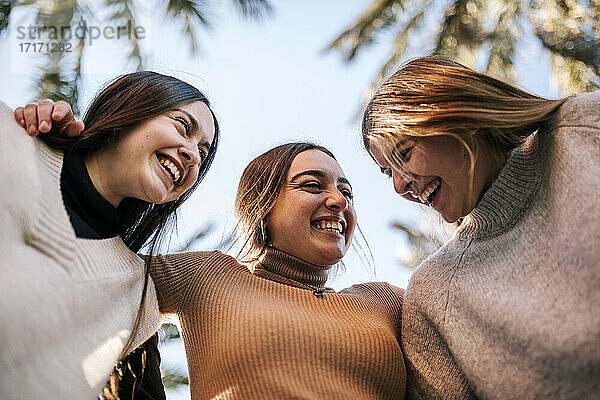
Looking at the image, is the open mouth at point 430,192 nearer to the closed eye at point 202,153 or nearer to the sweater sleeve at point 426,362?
the sweater sleeve at point 426,362

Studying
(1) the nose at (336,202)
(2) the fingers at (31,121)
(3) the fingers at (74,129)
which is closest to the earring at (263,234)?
(1) the nose at (336,202)

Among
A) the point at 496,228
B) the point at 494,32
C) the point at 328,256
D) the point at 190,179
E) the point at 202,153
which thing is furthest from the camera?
the point at 494,32

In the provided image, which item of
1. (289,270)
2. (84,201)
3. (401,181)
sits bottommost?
(289,270)

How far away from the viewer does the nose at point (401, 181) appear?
1.88 meters

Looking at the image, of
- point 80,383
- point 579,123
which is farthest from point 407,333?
point 80,383

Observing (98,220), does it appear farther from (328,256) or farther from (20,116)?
(328,256)

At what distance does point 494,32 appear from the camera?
3260 mm

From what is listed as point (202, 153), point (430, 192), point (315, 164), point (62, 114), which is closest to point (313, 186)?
point (315, 164)

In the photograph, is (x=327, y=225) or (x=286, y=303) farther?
(x=327, y=225)

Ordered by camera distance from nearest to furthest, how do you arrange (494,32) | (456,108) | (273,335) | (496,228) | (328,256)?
(456,108) < (496,228) < (273,335) < (328,256) < (494,32)

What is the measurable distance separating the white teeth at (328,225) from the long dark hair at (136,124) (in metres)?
0.46

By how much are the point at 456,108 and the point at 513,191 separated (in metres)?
0.29

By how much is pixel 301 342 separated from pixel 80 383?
2.13 ft

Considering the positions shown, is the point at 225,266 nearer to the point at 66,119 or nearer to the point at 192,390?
the point at 192,390
